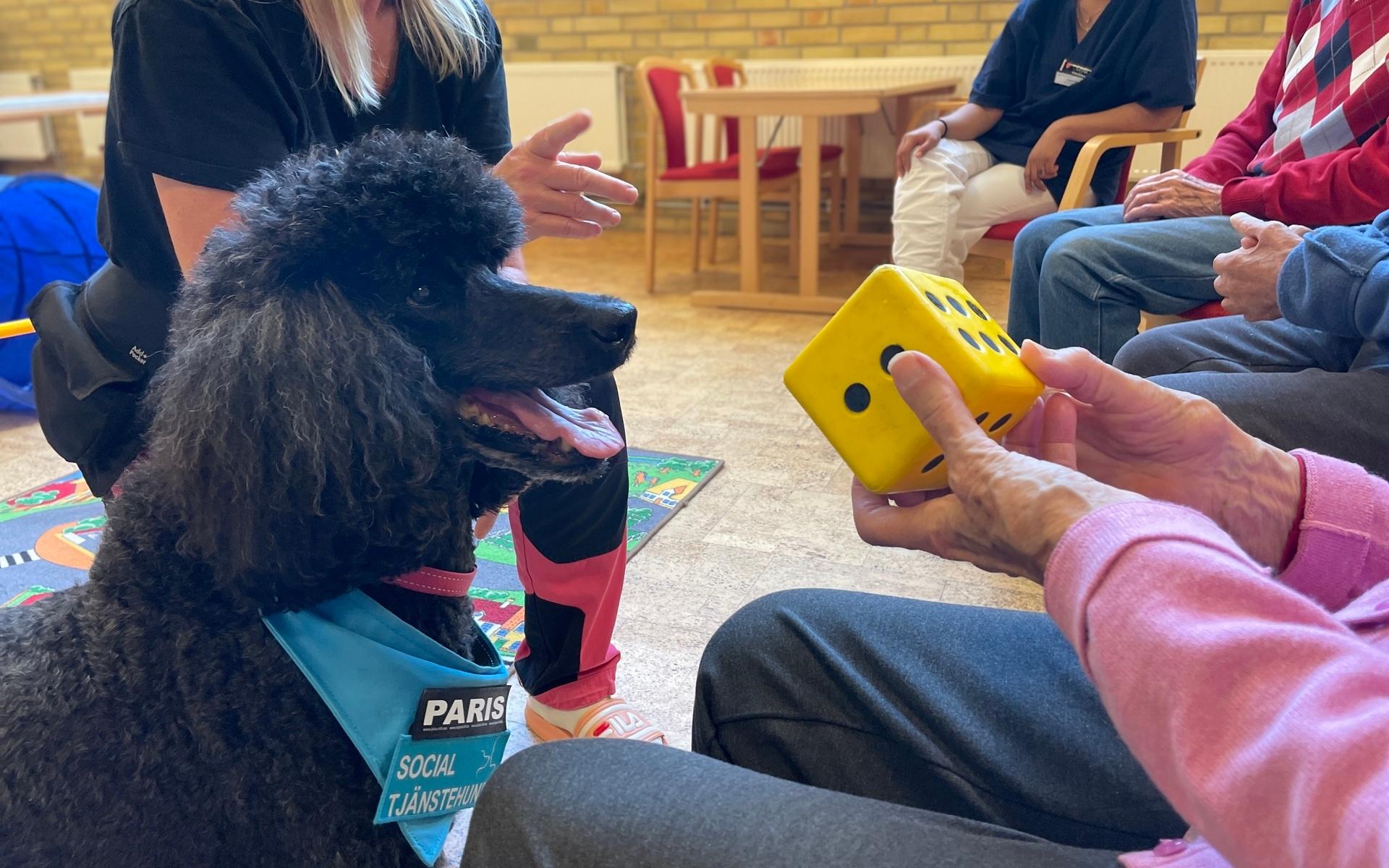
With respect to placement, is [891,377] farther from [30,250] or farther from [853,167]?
[853,167]

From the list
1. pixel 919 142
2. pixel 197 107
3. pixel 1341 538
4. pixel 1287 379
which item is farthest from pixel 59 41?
pixel 1341 538

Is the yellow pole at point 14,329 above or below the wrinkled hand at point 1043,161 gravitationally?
below

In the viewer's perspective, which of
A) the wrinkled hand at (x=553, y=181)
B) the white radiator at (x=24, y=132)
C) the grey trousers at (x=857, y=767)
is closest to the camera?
the grey trousers at (x=857, y=767)

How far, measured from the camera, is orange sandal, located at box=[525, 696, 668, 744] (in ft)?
4.53

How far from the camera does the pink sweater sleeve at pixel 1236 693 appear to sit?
1.45ft

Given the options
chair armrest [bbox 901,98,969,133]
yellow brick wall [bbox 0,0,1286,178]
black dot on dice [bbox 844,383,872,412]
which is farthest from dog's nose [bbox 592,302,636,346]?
yellow brick wall [bbox 0,0,1286,178]

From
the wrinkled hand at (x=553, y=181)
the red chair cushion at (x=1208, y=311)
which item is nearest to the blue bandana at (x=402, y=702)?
the wrinkled hand at (x=553, y=181)

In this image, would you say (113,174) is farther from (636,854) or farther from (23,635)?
(636,854)

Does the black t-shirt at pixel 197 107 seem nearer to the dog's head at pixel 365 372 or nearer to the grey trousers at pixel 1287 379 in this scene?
the dog's head at pixel 365 372

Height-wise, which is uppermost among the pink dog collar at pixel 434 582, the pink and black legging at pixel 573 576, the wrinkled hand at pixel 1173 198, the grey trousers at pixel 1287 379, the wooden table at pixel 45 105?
the wooden table at pixel 45 105

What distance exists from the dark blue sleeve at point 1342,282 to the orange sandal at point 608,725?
1.05 metres

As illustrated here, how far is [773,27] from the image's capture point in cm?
512

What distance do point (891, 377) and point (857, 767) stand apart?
13.1 inches

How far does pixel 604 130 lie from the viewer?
5547 millimetres
